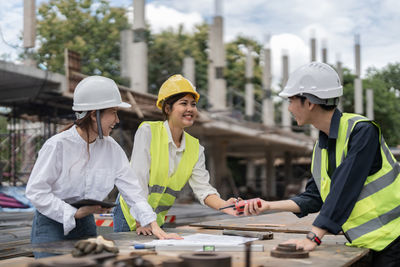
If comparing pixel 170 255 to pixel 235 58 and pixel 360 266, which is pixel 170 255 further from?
pixel 235 58

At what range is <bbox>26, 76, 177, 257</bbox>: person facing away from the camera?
119 inches

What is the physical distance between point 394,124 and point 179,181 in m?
33.7

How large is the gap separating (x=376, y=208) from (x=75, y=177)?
179cm

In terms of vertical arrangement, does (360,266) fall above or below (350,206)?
below

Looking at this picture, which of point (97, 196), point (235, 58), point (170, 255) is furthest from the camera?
point (235, 58)

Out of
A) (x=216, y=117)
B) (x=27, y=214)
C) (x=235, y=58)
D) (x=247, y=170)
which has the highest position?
(x=235, y=58)

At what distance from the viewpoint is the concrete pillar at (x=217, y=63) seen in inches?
979

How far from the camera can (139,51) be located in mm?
19016

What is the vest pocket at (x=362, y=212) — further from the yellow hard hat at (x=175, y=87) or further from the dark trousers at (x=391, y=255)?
the yellow hard hat at (x=175, y=87)

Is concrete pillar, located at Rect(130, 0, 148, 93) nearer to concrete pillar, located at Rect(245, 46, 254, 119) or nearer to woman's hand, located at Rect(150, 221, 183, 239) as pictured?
concrete pillar, located at Rect(245, 46, 254, 119)

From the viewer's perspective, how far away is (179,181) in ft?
13.4

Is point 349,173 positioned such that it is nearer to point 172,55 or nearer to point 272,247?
point 272,247

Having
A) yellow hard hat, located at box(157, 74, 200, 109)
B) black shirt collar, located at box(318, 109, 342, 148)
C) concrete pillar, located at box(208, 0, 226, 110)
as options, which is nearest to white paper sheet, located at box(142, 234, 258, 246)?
black shirt collar, located at box(318, 109, 342, 148)

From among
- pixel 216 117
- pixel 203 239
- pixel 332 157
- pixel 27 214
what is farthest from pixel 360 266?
pixel 216 117
